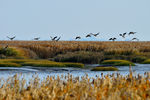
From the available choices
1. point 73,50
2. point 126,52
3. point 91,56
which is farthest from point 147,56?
point 73,50

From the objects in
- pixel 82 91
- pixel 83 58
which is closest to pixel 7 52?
pixel 83 58

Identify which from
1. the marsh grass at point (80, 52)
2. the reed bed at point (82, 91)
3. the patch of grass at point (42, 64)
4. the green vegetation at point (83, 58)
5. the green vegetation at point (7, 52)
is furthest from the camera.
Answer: the green vegetation at point (7, 52)

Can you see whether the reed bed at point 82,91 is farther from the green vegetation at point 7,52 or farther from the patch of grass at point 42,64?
the green vegetation at point 7,52

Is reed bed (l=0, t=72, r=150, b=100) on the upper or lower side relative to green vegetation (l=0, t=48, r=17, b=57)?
upper

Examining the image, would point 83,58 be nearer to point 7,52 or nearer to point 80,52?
point 80,52

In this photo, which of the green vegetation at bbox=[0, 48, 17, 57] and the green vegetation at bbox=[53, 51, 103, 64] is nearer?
the green vegetation at bbox=[53, 51, 103, 64]

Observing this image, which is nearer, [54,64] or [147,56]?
[54,64]

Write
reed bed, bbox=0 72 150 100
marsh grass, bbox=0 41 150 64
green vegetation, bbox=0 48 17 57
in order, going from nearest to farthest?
1. reed bed, bbox=0 72 150 100
2. marsh grass, bbox=0 41 150 64
3. green vegetation, bbox=0 48 17 57

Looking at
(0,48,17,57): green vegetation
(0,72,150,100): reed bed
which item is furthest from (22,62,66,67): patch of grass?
(0,72,150,100): reed bed

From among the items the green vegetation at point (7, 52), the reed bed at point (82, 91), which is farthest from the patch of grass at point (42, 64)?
the reed bed at point (82, 91)

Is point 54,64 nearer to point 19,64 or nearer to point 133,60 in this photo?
point 19,64

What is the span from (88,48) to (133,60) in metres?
9.48

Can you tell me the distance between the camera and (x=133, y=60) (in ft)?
122

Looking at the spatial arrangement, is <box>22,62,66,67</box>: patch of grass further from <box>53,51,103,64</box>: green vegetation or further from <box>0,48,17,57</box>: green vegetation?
<box>0,48,17,57</box>: green vegetation
